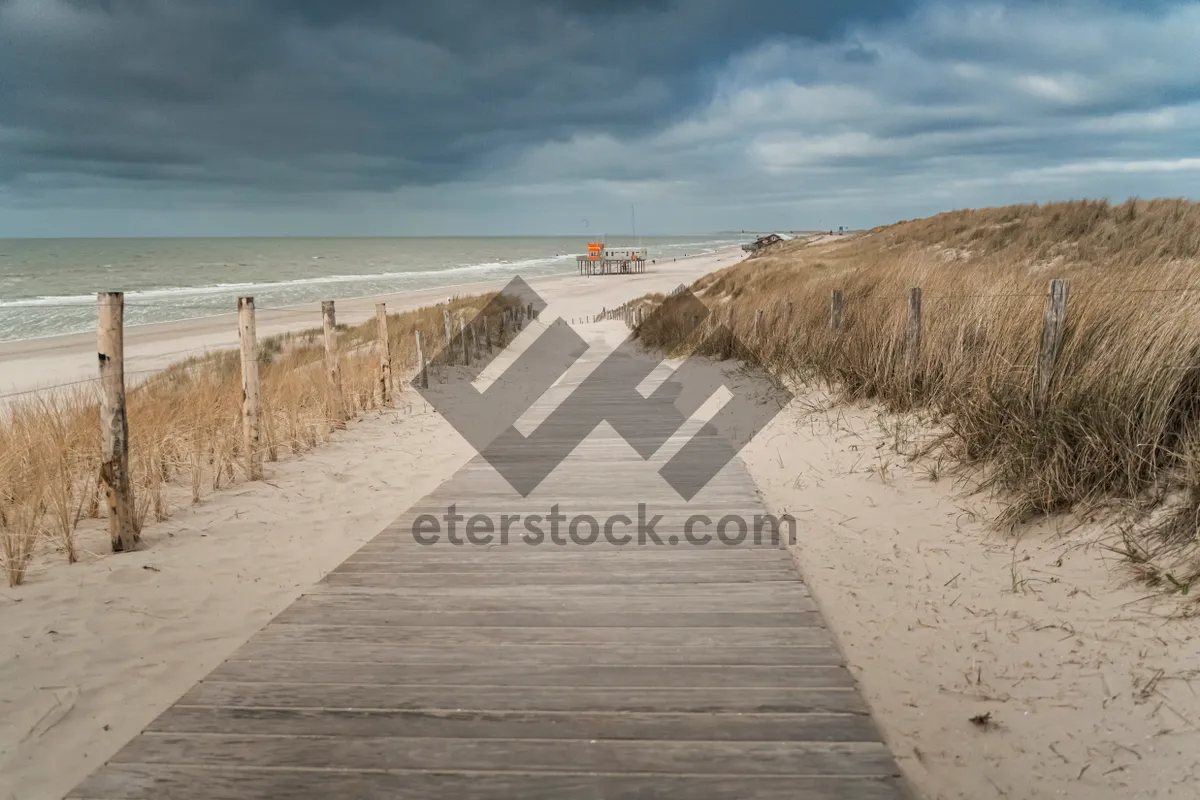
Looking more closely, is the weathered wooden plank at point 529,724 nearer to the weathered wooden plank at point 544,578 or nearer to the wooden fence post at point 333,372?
the weathered wooden plank at point 544,578

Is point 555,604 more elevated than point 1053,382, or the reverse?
point 1053,382

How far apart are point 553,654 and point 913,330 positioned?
5.35 metres

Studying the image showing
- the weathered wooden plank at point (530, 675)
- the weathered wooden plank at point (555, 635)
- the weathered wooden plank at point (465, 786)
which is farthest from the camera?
the weathered wooden plank at point (555, 635)

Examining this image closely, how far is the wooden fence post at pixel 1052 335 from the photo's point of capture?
500 cm

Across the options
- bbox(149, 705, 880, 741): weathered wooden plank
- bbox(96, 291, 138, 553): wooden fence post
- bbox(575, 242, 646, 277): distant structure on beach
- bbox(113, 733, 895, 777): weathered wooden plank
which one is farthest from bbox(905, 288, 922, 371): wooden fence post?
bbox(575, 242, 646, 277): distant structure on beach

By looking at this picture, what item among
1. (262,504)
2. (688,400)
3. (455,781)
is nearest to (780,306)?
(688,400)

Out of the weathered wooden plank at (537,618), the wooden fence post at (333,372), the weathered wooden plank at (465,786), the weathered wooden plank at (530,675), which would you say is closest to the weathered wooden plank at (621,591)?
the weathered wooden plank at (537,618)

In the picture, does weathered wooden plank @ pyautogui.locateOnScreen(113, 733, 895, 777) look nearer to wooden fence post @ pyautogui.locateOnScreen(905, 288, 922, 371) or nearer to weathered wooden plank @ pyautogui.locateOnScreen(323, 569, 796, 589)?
weathered wooden plank @ pyautogui.locateOnScreen(323, 569, 796, 589)

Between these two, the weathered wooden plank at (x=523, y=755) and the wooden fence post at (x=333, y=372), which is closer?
the weathered wooden plank at (x=523, y=755)

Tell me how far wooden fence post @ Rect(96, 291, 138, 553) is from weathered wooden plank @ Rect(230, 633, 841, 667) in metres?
2.19

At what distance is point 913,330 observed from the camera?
704 cm

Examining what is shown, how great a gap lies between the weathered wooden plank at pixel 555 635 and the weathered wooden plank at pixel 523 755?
698 millimetres

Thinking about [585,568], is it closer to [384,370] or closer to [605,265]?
[384,370]

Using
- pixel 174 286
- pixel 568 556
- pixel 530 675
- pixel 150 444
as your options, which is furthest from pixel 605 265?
pixel 530 675
